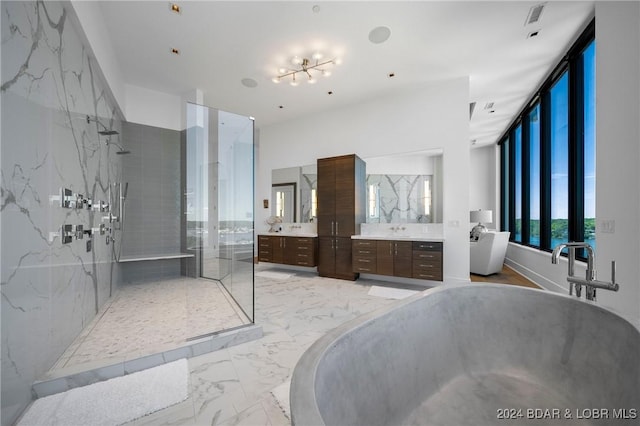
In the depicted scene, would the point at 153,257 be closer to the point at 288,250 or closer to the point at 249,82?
the point at 288,250

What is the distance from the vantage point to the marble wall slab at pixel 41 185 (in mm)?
1370

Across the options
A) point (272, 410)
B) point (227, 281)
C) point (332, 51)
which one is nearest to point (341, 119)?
point (332, 51)

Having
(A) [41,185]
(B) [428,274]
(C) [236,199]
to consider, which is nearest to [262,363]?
(C) [236,199]

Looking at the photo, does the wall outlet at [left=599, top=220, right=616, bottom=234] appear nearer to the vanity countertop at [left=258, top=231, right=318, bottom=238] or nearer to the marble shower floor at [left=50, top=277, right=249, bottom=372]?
the marble shower floor at [left=50, top=277, right=249, bottom=372]

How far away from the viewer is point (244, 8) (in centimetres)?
263

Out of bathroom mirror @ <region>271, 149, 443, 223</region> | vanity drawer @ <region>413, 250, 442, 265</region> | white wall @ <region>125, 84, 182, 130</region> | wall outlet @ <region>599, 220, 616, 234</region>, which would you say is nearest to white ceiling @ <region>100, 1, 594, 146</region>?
white wall @ <region>125, 84, 182, 130</region>

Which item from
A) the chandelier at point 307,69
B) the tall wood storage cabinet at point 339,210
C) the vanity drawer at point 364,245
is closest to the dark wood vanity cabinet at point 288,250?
the tall wood storage cabinet at point 339,210

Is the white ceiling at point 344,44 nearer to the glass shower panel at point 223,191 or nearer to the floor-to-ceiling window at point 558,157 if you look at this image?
the floor-to-ceiling window at point 558,157

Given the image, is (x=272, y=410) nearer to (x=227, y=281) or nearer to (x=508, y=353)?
(x=508, y=353)

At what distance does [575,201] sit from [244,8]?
179 inches

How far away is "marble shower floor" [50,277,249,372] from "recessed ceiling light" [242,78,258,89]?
3111mm

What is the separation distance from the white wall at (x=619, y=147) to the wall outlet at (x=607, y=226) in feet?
0.06

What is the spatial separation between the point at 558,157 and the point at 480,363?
380cm

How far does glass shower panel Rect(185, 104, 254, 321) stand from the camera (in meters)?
2.72
